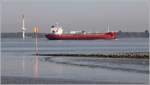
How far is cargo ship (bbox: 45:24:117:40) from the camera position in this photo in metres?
140

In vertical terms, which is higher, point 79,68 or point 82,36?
point 79,68

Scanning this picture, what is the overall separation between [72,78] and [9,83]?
2.97 metres

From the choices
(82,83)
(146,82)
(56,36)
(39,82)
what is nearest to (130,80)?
(146,82)

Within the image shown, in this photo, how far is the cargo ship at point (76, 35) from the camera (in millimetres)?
140000

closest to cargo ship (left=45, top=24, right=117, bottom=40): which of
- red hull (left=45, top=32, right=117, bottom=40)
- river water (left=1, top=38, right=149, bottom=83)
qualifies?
red hull (left=45, top=32, right=117, bottom=40)

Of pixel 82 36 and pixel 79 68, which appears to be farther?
pixel 82 36

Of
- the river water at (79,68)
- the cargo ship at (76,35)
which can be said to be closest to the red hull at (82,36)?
the cargo ship at (76,35)

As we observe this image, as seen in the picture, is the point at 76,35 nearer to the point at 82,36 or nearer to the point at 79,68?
the point at 82,36

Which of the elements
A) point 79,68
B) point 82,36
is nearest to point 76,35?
point 82,36

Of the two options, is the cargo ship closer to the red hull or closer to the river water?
the red hull

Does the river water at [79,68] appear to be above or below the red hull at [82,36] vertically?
above

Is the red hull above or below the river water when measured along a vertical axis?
below

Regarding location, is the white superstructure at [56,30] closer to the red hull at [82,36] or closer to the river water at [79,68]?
the red hull at [82,36]

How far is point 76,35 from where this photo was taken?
146 m
